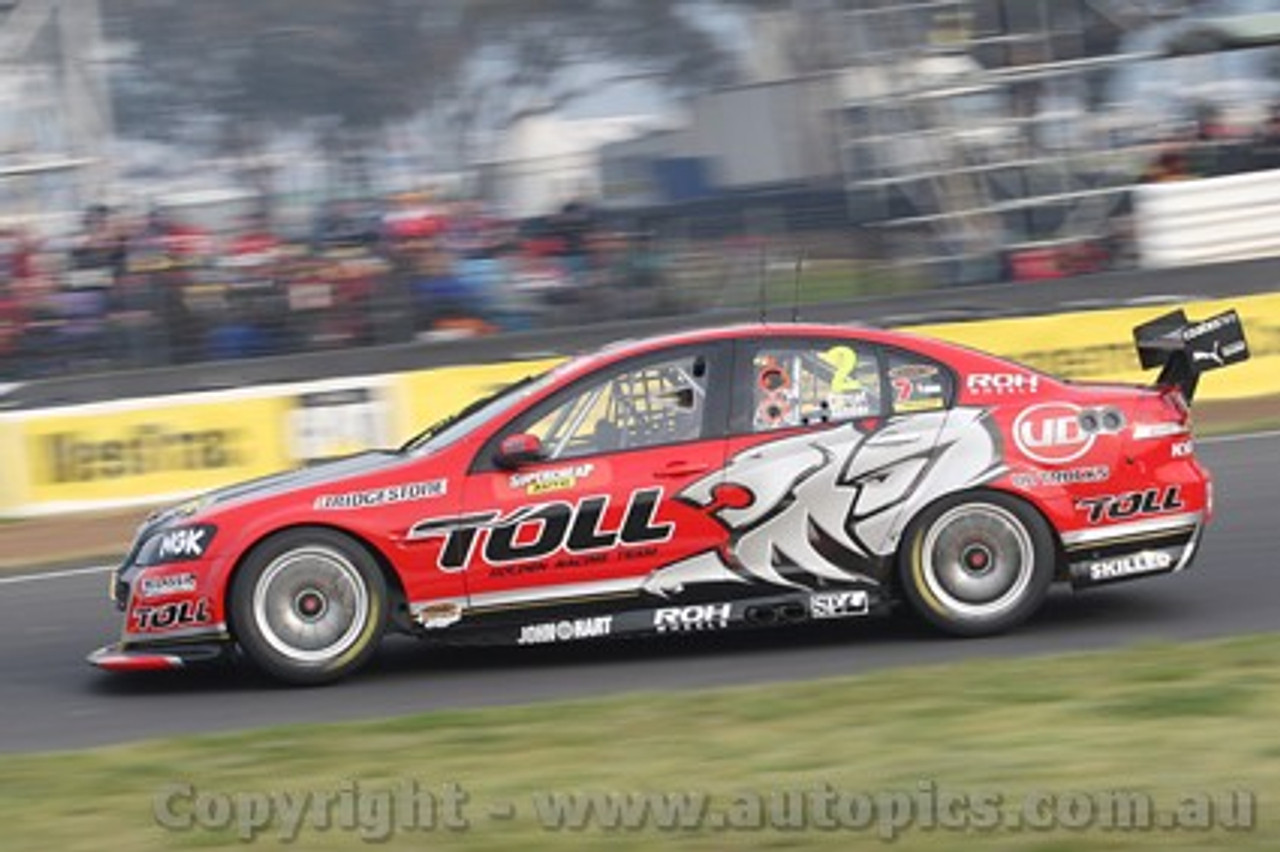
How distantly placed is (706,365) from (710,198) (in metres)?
10.6

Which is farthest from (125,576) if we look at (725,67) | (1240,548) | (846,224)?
(725,67)

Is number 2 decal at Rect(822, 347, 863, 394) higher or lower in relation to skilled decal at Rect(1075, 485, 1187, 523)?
higher

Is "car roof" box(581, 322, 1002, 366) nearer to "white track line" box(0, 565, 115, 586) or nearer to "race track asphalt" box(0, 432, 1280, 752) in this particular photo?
"race track asphalt" box(0, 432, 1280, 752)

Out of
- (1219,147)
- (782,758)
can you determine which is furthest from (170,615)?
(1219,147)

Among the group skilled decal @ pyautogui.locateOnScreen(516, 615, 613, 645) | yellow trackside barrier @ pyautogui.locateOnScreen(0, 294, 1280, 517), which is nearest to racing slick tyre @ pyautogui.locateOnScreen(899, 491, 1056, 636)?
skilled decal @ pyautogui.locateOnScreen(516, 615, 613, 645)

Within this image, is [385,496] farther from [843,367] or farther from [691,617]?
[843,367]

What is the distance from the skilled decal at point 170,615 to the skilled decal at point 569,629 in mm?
1237

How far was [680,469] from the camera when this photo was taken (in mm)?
8531

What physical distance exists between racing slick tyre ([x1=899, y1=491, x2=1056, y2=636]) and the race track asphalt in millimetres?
129

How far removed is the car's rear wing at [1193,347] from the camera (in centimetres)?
887

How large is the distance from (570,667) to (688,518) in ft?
2.58

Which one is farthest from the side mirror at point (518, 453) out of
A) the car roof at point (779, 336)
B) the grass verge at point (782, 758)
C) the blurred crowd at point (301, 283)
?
the blurred crowd at point (301, 283)

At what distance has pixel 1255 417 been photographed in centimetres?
1631

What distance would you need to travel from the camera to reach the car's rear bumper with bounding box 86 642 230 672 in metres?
8.54
